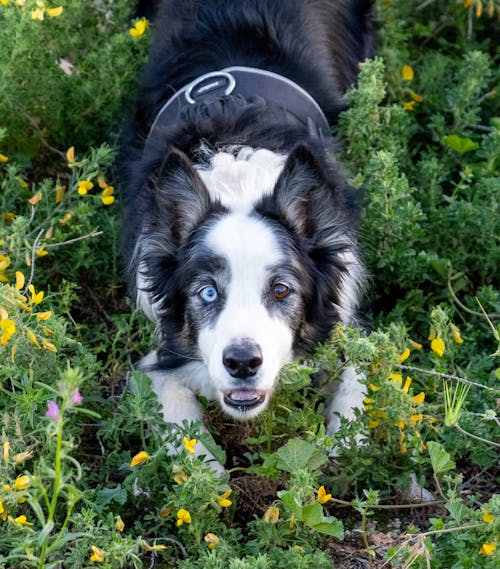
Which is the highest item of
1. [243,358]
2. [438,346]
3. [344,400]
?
[243,358]

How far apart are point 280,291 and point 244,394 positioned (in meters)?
0.41

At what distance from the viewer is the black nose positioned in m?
3.41

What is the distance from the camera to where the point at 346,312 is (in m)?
4.30

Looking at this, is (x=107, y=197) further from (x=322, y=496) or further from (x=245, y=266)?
(x=322, y=496)

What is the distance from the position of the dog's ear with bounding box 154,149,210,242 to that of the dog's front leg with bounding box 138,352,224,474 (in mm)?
603

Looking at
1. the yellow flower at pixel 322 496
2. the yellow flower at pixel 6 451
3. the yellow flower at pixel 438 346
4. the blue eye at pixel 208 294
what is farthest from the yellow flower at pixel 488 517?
the yellow flower at pixel 6 451

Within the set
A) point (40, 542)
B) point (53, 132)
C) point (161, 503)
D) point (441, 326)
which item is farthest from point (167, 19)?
point (40, 542)

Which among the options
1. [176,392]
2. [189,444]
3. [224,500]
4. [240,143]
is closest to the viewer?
[189,444]

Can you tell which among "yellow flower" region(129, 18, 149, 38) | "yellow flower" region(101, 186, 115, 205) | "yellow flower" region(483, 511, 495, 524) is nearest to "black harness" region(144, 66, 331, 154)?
"yellow flower" region(101, 186, 115, 205)

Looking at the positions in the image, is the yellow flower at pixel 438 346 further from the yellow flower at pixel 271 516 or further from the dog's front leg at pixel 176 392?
the dog's front leg at pixel 176 392

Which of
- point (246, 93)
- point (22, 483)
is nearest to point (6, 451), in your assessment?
point (22, 483)

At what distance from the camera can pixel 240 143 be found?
420 cm

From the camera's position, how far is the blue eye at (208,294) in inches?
146

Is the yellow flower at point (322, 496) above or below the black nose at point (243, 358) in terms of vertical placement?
below
